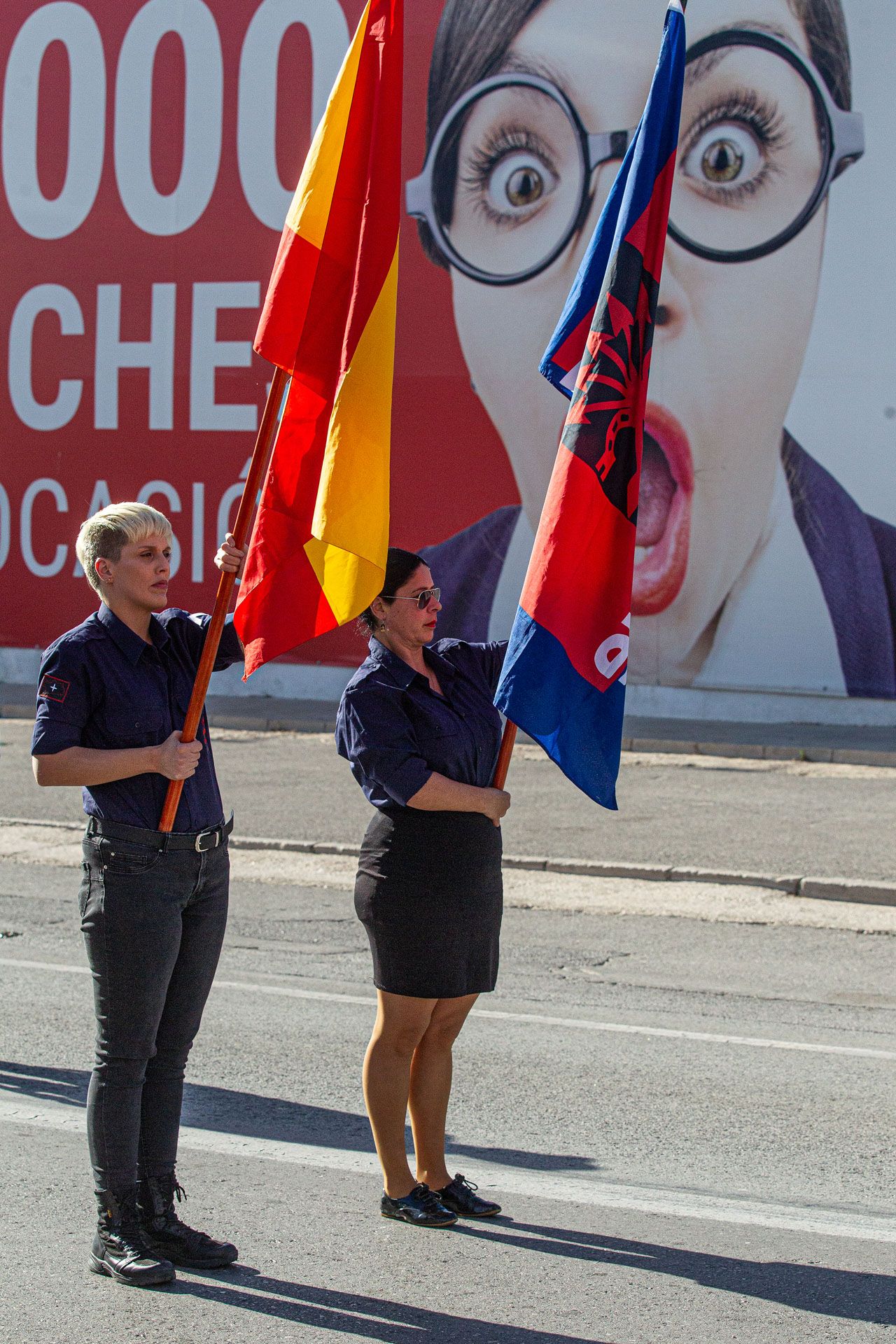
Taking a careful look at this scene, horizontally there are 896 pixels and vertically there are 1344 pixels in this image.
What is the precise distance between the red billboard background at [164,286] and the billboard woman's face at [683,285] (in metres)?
0.84

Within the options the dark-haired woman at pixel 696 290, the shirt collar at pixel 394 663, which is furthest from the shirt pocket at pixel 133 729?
the dark-haired woman at pixel 696 290

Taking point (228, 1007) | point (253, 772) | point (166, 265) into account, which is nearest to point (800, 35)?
point (166, 265)

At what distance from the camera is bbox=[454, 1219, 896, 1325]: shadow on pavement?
4.09 m

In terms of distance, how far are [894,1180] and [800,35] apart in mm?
17567

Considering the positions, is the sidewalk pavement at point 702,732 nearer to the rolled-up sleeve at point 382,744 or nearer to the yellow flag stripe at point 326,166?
the rolled-up sleeve at point 382,744

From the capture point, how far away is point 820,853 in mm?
Result: 11406

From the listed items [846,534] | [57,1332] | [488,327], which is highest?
[488,327]

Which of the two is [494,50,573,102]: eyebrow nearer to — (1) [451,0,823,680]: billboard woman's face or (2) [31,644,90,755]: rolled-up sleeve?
(1) [451,0,823,680]: billboard woman's face

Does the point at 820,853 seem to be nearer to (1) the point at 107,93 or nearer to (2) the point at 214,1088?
(2) the point at 214,1088

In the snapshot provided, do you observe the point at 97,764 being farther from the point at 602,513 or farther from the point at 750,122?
the point at 750,122

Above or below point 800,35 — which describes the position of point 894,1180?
below

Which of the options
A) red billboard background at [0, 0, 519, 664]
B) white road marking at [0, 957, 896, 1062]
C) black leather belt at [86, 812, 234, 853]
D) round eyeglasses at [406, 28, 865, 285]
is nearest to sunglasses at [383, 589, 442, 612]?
black leather belt at [86, 812, 234, 853]

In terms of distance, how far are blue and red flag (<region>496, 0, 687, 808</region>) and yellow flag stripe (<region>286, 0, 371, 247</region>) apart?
830 millimetres

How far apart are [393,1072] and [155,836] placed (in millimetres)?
1048
